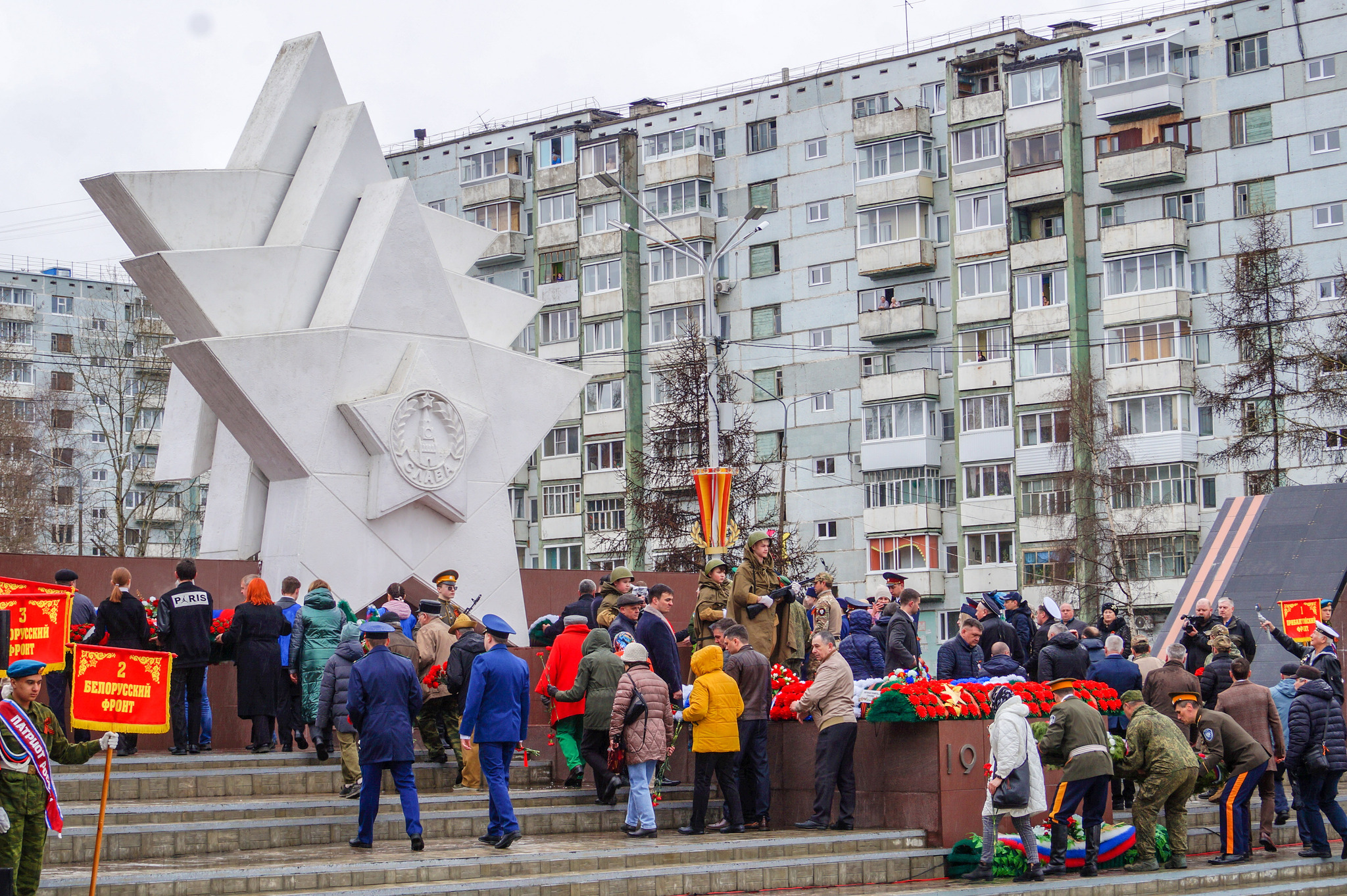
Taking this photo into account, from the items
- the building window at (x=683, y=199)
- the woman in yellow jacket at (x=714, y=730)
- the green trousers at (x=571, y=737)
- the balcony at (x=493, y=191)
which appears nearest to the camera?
the woman in yellow jacket at (x=714, y=730)

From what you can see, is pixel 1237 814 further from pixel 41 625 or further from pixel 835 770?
pixel 41 625

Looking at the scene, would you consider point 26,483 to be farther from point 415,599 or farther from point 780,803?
point 780,803

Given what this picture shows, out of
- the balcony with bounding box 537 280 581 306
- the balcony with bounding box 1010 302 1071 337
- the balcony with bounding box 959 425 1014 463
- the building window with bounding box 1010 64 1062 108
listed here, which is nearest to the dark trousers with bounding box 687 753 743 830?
the balcony with bounding box 959 425 1014 463

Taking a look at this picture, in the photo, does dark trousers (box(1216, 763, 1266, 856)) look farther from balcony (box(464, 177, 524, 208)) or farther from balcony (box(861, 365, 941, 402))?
balcony (box(464, 177, 524, 208))

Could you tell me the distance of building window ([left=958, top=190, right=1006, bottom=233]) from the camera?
176ft

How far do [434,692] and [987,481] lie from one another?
39.7 m

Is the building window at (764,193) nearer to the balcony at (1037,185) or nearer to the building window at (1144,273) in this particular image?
the balcony at (1037,185)

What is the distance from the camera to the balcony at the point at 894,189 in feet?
181

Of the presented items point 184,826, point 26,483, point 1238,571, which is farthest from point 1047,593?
point 184,826

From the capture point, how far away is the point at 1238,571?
23.5m

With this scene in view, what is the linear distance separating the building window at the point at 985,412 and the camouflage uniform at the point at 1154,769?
39732 millimetres

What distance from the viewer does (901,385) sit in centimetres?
5475

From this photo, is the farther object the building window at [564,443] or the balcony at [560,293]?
the balcony at [560,293]

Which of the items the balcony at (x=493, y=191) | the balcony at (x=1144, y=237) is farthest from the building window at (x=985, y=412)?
the balcony at (x=493, y=191)
